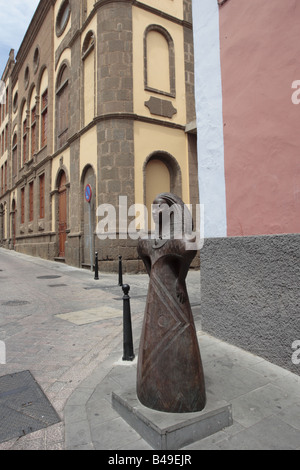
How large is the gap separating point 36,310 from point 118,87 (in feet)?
30.9

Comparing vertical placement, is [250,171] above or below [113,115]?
below

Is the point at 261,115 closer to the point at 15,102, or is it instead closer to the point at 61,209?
the point at 61,209

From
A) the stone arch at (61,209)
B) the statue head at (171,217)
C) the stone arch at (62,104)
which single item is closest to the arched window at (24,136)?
the stone arch at (62,104)

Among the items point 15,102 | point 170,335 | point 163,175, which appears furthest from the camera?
point 15,102

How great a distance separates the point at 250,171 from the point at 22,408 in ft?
11.4

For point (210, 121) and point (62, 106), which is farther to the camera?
point (62, 106)

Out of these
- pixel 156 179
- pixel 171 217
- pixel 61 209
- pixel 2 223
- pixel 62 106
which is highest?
pixel 62 106

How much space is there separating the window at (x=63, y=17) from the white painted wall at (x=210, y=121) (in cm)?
1478

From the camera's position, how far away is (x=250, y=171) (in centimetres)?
388

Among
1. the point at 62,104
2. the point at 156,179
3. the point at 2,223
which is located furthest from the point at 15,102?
the point at 156,179

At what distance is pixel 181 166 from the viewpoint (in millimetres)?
13438

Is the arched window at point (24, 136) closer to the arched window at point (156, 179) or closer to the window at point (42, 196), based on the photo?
the window at point (42, 196)

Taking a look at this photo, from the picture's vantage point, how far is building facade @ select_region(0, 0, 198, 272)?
39.2ft
